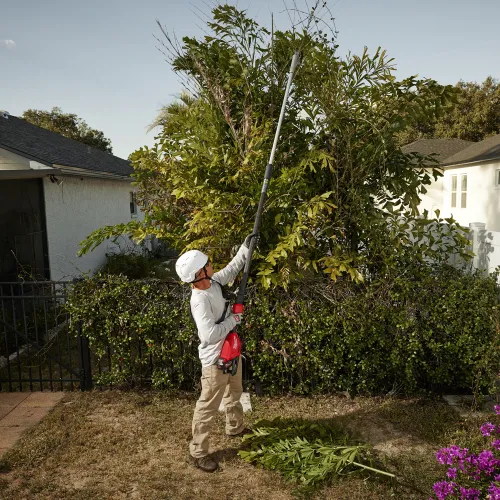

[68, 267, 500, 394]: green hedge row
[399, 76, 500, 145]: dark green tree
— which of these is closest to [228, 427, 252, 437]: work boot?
[68, 267, 500, 394]: green hedge row

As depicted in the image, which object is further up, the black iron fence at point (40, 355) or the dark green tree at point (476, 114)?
the dark green tree at point (476, 114)

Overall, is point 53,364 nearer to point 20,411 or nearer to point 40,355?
point 40,355

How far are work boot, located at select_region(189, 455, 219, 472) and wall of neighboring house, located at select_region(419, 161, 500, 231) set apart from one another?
14.8 m

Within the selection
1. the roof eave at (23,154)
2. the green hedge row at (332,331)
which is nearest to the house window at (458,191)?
the green hedge row at (332,331)

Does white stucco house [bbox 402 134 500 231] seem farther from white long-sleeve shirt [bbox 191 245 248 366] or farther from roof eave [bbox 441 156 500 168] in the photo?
white long-sleeve shirt [bbox 191 245 248 366]

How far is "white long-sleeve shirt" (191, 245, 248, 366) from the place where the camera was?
11.8 ft

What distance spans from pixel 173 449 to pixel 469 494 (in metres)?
2.41

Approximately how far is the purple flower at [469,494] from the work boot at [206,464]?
186cm

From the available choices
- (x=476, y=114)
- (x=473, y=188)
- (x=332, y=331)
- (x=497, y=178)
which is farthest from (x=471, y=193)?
(x=332, y=331)

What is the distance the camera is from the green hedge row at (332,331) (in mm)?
4523

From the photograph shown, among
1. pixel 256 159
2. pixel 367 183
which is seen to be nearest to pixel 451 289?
pixel 367 183

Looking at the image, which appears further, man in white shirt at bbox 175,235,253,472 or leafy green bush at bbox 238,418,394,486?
man in white shirt at bbox 175,235,253,472

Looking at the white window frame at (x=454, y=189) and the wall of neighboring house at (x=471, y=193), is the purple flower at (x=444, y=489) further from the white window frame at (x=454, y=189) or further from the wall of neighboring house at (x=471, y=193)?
the white window frame at (x=454, y=189)

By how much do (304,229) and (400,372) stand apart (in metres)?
1.85
